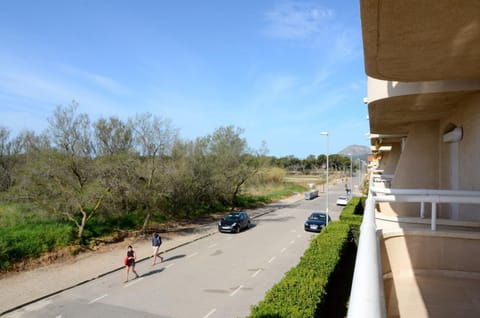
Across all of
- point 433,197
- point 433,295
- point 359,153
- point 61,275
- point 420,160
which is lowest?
point 61,275

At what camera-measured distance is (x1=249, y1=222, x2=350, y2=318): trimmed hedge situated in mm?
6191

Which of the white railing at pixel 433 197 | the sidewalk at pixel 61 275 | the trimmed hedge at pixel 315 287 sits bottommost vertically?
the sidewalk at pixel 61 275

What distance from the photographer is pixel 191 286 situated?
38.3 ft

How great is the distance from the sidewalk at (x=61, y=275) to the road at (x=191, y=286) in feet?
1.42

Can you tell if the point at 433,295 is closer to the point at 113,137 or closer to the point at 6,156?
the point at 113,137

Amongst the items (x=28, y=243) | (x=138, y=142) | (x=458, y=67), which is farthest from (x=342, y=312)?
(x=138, y=142)

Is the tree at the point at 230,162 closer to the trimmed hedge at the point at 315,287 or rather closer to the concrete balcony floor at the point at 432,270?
the trimmed hedge at the point at 315,287

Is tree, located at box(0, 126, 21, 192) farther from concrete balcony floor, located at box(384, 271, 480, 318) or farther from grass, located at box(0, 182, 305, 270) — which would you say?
concrete balcony floor, located at box(384, 271, 480, 318)

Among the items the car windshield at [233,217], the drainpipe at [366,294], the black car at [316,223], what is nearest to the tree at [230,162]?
the car windshield at [233,217]

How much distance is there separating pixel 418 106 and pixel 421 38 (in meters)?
4.61

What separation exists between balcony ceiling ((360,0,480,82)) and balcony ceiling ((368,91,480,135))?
149 cm

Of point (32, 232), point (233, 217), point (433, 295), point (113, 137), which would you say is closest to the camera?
point (433, 295)

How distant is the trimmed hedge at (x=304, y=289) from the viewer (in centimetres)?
619

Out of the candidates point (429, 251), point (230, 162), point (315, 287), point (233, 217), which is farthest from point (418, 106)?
point (230, 162)
